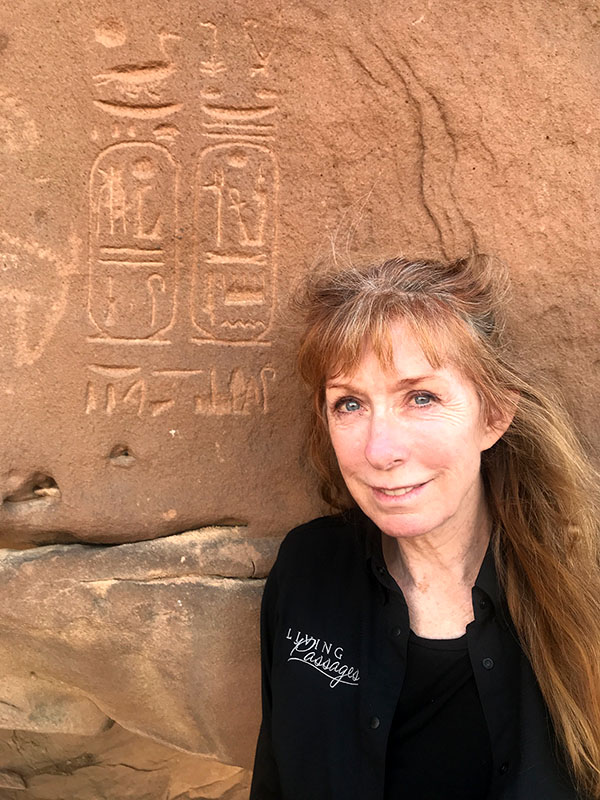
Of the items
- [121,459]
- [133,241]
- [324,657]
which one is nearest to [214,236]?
[133,241]

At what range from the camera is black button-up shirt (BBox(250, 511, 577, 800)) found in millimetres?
1381

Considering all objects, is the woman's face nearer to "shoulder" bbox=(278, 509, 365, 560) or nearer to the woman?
the woman

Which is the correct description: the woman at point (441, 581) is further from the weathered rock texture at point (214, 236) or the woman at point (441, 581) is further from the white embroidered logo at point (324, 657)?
the weathered rock texture at point (214, 236)

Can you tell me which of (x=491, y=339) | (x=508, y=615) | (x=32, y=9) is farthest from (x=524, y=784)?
(x=32, y=9)

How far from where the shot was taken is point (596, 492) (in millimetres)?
1677

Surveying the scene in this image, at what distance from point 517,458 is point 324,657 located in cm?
48

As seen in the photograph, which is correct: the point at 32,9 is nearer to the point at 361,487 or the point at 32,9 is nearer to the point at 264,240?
the point at 264,240

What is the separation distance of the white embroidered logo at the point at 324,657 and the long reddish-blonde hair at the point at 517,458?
0.96 ft

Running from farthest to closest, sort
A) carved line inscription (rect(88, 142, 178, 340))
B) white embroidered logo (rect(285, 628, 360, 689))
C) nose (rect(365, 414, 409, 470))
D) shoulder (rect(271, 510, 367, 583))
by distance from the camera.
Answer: carved line inscription (rect(88, 142, 178, 340))
shoulder (rect(271, 510, 367, 583))
white embroidered logo (rect(285, 628, 360, 689))
nose (rect(365, 414, 409, 470))

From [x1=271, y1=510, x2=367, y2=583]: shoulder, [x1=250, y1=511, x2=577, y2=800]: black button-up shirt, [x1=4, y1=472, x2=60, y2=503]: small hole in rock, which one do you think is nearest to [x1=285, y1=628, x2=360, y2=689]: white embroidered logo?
[x1=250, y1=511, x2=577, y2=800]: black button-up shirt

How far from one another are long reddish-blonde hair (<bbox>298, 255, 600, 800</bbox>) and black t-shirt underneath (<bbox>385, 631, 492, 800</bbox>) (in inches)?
4.6

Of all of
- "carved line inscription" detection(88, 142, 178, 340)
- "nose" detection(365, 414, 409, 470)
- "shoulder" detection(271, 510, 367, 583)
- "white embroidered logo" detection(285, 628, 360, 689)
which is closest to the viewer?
"nose" detection(365, 414, 409, 470)

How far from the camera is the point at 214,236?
1738mm

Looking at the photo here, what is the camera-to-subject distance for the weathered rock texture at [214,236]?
5.54 feet
